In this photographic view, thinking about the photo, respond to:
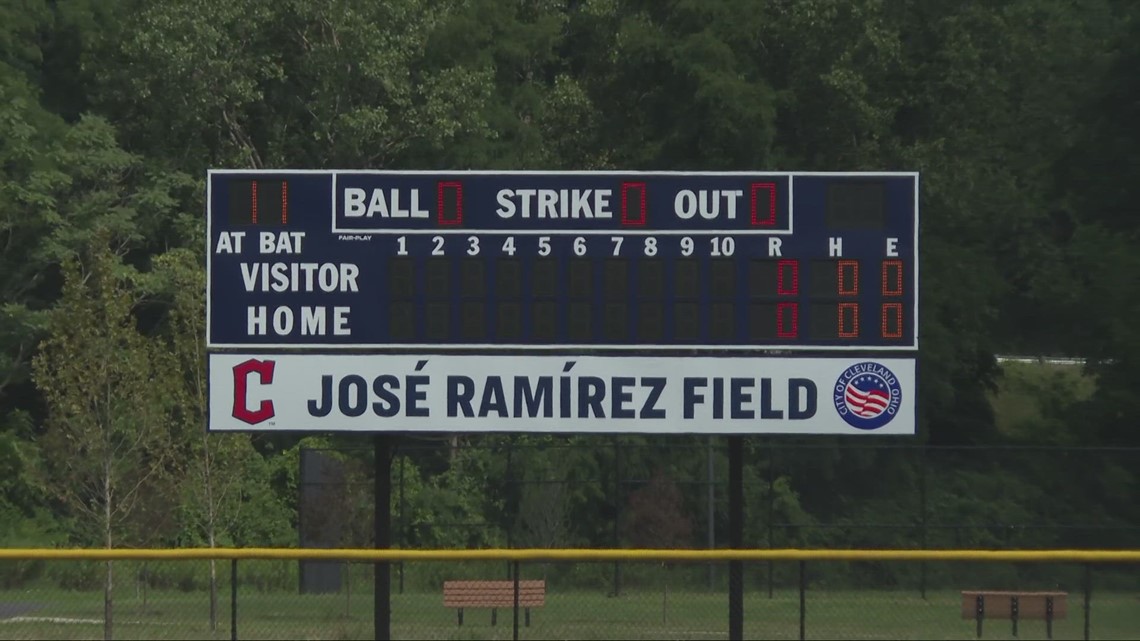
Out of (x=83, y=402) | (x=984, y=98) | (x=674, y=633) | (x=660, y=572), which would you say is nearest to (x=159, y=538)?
(x=83, y=402)

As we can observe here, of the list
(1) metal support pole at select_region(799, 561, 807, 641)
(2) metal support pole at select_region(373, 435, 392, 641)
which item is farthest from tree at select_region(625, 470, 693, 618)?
(1) metal support pole at select_region(799, 561, 807, 641)

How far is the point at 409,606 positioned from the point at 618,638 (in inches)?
88.0

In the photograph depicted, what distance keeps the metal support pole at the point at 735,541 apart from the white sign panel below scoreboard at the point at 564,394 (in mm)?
467

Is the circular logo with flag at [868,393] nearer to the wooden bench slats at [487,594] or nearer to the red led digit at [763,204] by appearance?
the red led digit at [763,204]

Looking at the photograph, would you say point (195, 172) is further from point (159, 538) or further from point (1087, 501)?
point (1087, 501)

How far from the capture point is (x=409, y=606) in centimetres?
1440

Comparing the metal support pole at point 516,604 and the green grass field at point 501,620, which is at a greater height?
the metal support pole at point 516,604

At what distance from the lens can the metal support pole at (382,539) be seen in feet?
43.4

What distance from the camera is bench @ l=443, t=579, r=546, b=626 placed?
13594 mm

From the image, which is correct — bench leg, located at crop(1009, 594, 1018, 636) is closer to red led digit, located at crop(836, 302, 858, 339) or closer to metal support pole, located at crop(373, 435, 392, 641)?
red led digit, located at crop(836, 302, 858, 339)

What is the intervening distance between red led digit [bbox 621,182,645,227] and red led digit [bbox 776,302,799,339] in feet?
4.56

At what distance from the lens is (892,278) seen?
14820 millimetres

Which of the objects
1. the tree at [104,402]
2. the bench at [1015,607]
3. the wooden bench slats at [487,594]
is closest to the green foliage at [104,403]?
the tree at [104,402]

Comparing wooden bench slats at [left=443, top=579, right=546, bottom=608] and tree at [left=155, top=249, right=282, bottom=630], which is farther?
tree at [left=155, top=249, right=282, bottom=630]
